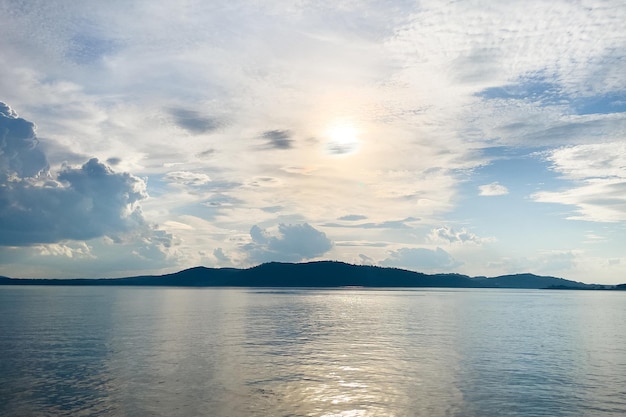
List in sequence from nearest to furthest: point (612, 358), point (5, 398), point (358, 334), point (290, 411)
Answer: point (290, 411) < point (5, 398) < point (612, 358) < point (358, 334)

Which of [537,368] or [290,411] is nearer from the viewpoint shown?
[290,411]

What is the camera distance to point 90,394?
36.5m

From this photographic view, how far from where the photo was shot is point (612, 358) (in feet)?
181

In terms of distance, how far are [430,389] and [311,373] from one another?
10.6 metres

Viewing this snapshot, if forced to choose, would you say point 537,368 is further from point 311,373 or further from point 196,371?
point 196,371

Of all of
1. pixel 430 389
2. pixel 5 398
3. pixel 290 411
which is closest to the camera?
pixel 290 411

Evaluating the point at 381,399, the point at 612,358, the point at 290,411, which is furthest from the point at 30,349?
the point at 612,358

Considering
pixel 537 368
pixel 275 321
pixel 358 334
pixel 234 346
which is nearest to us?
pixel 537 368

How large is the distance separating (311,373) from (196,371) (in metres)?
10.3

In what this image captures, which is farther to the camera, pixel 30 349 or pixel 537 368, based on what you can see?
pixel 30 349

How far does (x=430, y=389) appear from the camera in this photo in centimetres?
3978

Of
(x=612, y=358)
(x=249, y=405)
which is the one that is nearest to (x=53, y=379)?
(x=249, y=405)

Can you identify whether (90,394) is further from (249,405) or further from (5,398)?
(249,405)

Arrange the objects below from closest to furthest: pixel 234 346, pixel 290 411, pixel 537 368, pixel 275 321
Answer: pixel 290 411 < pixel 537 368 < pixel 234 346 < pixel 275 321
